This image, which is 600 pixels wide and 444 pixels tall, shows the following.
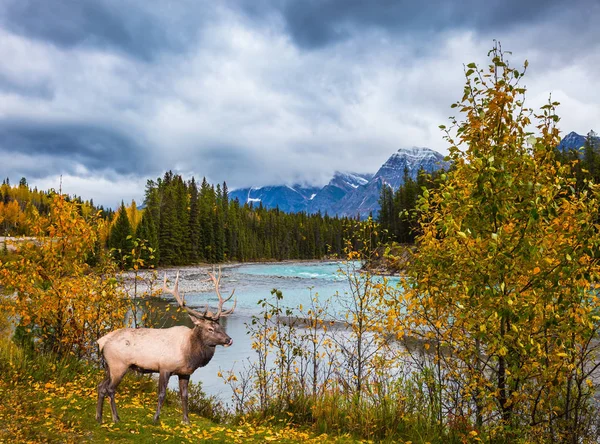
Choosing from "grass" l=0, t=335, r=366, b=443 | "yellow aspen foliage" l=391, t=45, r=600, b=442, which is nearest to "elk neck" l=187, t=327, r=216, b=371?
"grass" l=0, t=335, r=366, b=443

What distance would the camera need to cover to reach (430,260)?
5.02 m

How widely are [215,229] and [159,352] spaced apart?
310 feet

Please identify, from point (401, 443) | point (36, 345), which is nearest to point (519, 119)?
point (401, 443)

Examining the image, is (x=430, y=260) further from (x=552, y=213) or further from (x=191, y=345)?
(x=191, y=345)

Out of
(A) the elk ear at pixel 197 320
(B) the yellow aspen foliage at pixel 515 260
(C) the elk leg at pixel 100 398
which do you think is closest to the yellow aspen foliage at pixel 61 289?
(C) the elk leg at pixel 100 398

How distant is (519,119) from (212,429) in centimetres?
701

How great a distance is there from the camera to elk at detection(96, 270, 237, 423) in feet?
21.9

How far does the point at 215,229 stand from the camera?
99.4 meters

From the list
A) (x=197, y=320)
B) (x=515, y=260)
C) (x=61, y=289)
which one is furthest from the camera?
(x=61, y=289)

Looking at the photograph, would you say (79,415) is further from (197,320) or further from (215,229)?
(215,229)

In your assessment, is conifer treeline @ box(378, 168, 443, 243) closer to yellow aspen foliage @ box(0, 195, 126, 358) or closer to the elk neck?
yellow aspen foliage @ box(0, 195, 126, 358)

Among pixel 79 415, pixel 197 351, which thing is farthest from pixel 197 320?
pixel 79 415

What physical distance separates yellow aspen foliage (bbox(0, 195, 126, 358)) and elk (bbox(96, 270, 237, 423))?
360cm

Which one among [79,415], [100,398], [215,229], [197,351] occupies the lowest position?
[79,415]
